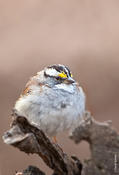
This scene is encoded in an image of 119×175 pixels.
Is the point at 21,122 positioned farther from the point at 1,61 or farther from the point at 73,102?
the point at 1,61

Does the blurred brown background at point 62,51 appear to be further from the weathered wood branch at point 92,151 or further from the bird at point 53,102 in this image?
the weathered wood branch at point 92,151

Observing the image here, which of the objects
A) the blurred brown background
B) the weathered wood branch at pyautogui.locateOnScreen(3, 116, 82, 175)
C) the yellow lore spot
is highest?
the blurred brown background

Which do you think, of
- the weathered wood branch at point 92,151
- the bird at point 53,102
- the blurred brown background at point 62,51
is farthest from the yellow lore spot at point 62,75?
the blurred brown background at point 62,51

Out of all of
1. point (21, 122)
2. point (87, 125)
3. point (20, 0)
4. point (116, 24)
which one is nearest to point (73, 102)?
point (87, 125)

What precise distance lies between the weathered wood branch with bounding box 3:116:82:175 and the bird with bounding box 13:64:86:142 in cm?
100

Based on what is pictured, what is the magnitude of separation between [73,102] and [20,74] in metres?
2.43

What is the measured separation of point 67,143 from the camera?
843cm

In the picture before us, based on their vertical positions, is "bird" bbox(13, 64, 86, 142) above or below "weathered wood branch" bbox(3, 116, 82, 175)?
above

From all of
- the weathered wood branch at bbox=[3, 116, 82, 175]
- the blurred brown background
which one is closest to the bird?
the weathered wood branch at bbox=[3, 116, 82, 175]

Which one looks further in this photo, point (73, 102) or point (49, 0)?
point (49, 0)

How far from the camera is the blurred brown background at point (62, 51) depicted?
835 centimetres

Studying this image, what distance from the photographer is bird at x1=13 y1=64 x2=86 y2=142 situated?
19.1 ft

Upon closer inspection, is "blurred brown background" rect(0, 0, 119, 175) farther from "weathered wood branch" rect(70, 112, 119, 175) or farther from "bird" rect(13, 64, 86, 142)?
"weathered wood branch" rect(70, 112, 119, 175)

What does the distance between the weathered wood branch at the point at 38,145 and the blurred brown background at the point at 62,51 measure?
3.48m
